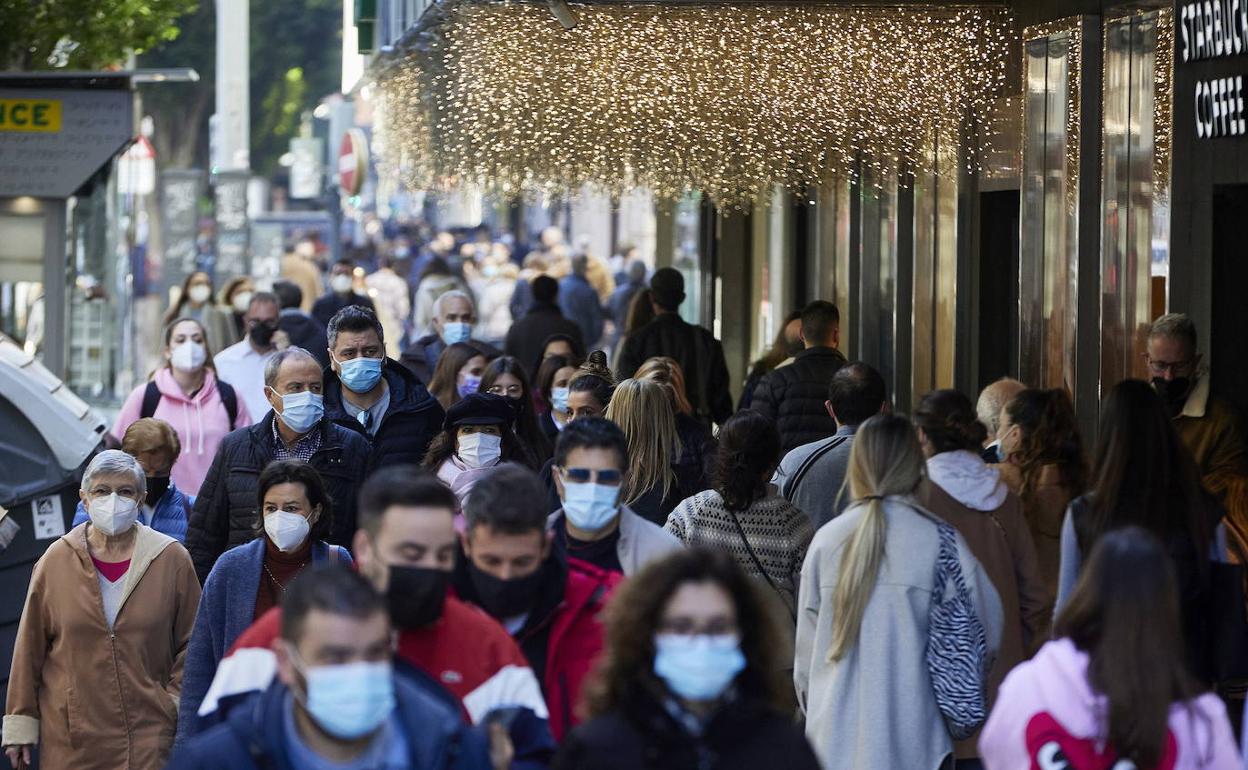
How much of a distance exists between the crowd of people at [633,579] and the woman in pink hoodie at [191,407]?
21mm

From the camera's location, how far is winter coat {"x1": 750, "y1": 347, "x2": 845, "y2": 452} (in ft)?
36.7

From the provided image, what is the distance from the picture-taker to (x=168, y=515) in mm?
8430

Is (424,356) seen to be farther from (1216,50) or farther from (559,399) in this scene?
(1216,50)

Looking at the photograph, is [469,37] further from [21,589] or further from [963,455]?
[963,455]

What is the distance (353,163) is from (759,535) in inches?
830

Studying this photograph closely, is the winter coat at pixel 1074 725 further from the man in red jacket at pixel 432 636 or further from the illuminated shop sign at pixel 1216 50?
the illuminated shop sign at pixel 1216 50

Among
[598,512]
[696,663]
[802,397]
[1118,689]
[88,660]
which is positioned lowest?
[88,660]

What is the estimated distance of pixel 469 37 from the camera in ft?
38.1

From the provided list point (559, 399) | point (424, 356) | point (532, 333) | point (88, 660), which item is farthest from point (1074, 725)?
point (532, 333)

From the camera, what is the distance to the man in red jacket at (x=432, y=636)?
13.8 ft

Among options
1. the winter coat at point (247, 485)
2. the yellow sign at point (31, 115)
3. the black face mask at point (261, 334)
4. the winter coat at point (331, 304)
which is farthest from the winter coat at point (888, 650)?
the winter coat at point (331, 304)

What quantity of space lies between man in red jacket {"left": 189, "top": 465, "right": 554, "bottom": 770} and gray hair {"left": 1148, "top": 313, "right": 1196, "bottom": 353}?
218 inches

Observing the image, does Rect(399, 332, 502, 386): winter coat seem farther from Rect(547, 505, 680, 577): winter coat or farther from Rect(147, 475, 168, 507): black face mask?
Rect(547, 505, 680, 577): winter coat

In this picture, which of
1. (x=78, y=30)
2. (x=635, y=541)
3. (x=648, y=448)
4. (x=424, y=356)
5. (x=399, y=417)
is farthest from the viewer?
(x=78, y=30)
